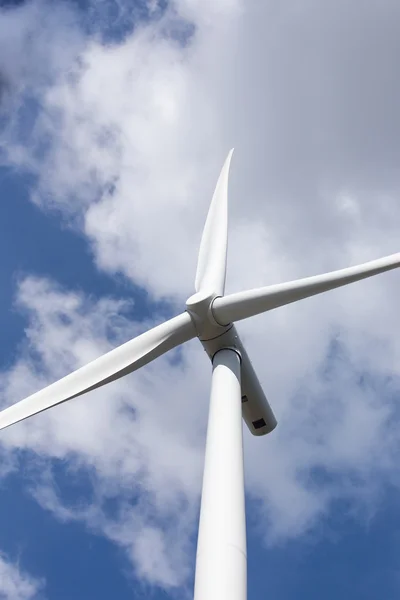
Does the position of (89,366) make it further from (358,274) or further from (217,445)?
(358,274)

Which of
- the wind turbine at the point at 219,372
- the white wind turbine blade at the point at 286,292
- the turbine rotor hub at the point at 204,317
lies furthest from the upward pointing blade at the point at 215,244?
the white wind turbine blade at the point at 286,292

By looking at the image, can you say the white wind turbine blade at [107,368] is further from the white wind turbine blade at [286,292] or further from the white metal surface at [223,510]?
the white metal surface at [223,510]

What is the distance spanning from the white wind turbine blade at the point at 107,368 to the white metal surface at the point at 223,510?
2.50 meters

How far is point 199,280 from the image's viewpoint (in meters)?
19.4

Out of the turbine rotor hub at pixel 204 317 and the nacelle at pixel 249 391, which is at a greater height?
the turbine rotor hub at pixel 204 317

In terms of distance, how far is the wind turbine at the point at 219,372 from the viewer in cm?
1142

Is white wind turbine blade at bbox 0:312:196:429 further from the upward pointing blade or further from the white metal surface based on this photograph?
the white metal surface

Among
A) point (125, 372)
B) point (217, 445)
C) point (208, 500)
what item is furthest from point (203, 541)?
point (125, 372)

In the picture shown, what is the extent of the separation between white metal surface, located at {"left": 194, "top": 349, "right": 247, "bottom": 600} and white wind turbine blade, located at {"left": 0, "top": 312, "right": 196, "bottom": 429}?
2.50m

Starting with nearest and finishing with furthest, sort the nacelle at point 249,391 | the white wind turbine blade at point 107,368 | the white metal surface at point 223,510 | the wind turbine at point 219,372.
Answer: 1. the white metal surface at point 223,510
2. the wind turbine at point 219,372
3. the white wind turbine blade at point 107,368
4. the nacelle at point 249,391

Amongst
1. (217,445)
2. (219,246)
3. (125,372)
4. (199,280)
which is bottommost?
(217,445)

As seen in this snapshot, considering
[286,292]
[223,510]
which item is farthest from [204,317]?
[223,510]

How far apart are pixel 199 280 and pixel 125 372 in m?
4.12

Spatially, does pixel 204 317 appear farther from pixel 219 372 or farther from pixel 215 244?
pixel 215 244
